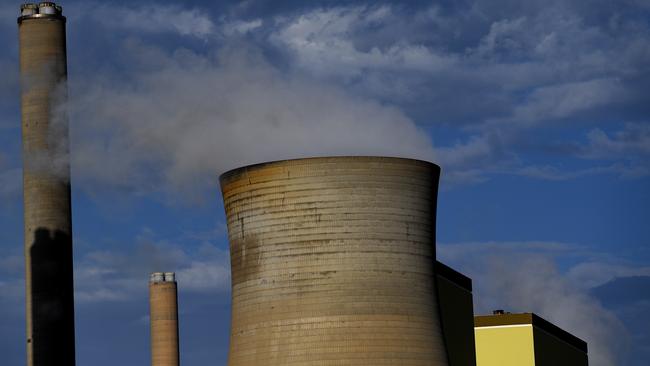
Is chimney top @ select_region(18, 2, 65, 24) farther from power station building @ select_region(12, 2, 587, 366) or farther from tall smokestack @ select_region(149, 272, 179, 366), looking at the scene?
tall smokestack @ select_region(149, 272, 179, 366)

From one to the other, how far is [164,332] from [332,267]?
31613 mm

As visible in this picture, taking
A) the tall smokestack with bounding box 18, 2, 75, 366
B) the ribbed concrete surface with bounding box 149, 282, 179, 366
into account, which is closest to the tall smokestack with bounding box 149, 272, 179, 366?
the ribbed concrete surface with bounding box 149, 282, 179, 366

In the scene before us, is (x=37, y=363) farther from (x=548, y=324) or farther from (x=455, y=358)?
(x=548, y=324)

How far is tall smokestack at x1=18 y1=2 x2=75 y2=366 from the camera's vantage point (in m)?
32.6

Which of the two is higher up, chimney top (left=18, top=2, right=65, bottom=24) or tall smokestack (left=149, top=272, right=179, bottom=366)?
chimney top (left=18, top=2, right=65, bottom=24)

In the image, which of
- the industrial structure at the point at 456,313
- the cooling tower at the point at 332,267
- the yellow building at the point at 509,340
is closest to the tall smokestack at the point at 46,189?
the cooling tower at the point at 332,267

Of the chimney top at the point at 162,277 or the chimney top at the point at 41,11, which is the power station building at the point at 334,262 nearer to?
the chimney top at the point at 41,11

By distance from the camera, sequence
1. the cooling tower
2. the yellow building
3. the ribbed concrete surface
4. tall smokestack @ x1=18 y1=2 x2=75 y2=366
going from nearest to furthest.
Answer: the cooling tower, tall smokestack @ x1=18 y1=2 x2=75 y2=366, the yellow building, the ribbed concrete surface

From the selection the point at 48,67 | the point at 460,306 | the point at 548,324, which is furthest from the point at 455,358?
the point at 48,67

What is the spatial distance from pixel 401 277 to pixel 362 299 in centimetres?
109

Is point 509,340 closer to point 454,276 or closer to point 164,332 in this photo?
point 454,276

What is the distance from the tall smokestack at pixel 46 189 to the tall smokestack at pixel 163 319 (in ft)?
82.6

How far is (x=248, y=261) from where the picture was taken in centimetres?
2919

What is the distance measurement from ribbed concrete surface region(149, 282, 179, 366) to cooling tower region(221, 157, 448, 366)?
29899 mm
